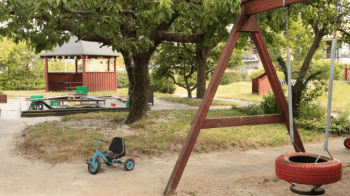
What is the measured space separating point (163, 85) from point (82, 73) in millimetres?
7996

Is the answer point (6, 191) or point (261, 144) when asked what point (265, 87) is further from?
point (6, 191)

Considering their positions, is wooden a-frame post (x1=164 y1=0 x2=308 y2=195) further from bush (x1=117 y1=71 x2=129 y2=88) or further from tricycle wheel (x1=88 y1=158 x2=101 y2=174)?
bush (x1=117 y1=71 x2=129 y2=88)

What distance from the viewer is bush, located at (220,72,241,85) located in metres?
34.7

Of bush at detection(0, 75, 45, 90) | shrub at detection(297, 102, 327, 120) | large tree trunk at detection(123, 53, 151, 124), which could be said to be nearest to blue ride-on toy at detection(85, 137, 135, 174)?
large tree trunk at detection(123, 53, 151, 124)

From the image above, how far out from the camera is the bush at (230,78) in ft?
114

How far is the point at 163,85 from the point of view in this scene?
2472 centimetres

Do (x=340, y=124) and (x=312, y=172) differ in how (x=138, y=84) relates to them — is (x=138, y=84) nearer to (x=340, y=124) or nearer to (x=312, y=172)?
(x=340, y=124)

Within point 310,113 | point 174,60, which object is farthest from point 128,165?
point 174,60

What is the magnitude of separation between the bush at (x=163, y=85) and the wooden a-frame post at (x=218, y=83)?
1706cm

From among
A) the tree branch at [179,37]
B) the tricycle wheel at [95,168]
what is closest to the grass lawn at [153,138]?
the tricycle wheel at [95,168]

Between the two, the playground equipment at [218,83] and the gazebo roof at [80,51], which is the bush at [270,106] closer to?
the playground equipment at [218,83]

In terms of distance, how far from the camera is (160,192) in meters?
5.33

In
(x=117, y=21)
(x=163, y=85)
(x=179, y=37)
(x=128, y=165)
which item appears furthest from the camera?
(x=163, y=85)

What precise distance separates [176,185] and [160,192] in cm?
29
